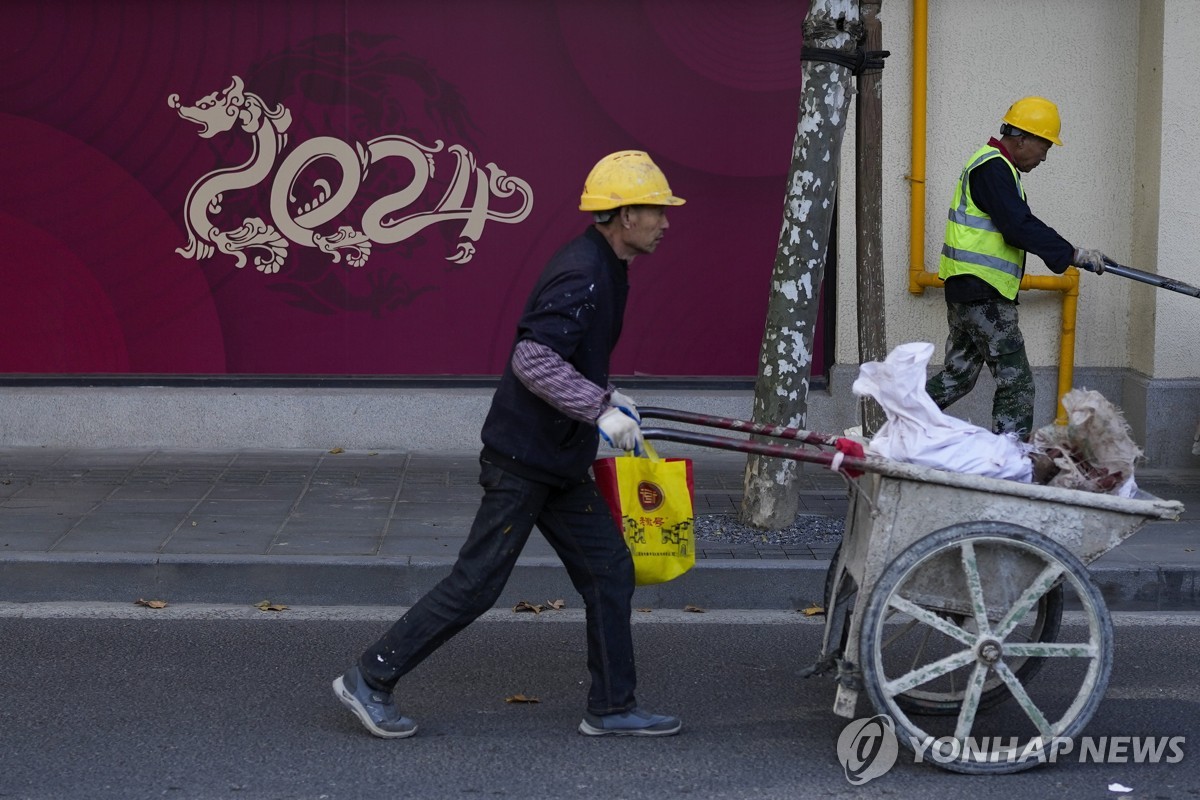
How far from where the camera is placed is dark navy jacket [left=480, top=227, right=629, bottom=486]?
13.9ft

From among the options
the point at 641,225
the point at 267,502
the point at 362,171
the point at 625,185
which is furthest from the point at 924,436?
the point at 362,171

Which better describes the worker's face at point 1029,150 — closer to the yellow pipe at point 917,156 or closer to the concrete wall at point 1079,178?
the yellow pipe at point 917,156

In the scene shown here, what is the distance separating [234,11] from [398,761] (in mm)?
5621

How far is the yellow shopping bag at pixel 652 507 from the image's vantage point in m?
4.55

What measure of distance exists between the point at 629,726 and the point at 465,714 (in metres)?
0.58

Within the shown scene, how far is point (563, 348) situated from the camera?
4250 millimetres

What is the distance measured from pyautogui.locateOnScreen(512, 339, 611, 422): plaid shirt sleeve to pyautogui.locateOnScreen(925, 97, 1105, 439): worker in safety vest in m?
3.27

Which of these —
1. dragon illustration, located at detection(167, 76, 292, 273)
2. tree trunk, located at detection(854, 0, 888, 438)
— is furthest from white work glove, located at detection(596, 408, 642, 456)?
dragon illustration, located at detection(167, 76, 292, 273)

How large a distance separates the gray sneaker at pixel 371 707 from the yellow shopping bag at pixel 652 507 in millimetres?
871

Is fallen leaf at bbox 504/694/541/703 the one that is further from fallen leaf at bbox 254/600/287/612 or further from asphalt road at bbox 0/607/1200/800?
fallen leaf at bbox 254/600/287/612

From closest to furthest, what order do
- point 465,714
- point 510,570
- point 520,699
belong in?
point 510,570
point 465,714
point 520,699

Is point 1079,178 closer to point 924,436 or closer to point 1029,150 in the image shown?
point 1029,150

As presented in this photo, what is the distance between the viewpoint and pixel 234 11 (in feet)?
28.5

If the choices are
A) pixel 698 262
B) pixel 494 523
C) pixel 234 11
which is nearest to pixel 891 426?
pixel 494 523
